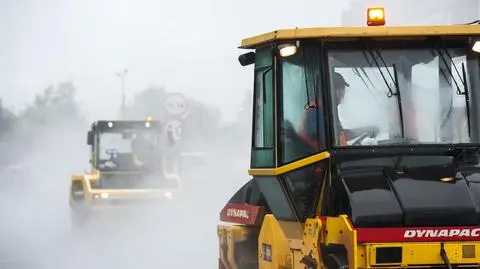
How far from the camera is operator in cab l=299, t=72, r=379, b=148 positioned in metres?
6.33

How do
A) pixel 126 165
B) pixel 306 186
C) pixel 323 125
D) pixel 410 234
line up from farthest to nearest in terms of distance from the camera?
1. pixel 126 165
2. pixel 306 186
3. pixel 323 125
4. pixel 410 234

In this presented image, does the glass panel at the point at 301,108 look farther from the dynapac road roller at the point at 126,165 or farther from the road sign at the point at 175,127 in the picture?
the dynapac road roller at the point at 126,165

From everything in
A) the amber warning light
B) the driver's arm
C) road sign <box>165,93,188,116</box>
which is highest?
the amber warning light

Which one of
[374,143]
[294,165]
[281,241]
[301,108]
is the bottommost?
[281,241]

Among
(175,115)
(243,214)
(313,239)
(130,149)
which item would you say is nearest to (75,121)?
(130,149)

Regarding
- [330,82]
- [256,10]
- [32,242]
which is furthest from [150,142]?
[330,82]

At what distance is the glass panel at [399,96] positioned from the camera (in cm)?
633

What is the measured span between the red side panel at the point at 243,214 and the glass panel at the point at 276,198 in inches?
25.0

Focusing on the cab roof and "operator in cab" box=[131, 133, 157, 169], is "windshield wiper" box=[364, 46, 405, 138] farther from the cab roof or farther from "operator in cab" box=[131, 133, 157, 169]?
"operator in cab" box=[131, 133, 157, 169]

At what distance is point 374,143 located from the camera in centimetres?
629

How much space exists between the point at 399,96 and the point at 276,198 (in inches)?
46.6

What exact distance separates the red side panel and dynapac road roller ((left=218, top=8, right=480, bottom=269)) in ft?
3.11

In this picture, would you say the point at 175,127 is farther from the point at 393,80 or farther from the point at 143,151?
the point at 393,80

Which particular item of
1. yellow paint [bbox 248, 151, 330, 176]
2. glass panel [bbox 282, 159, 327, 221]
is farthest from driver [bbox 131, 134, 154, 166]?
glass panel [bbox 282, 159, 327, 221]
